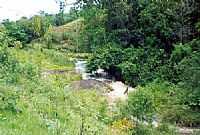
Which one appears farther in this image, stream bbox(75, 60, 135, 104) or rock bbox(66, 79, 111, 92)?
rock bbox(66, 79, 111, 92)

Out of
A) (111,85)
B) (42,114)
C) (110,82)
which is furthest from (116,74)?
(42,114)

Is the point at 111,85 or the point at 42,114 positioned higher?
the point at 42,114

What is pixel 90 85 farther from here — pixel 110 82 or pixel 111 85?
pixel 110 82

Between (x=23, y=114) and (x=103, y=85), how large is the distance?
1992 centimetres

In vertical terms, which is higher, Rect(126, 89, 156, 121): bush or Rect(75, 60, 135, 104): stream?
Rect(126, 89, 156, 121): bush

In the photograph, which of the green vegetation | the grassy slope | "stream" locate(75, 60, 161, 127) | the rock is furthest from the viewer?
the rock

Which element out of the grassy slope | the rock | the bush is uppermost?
the grassy slope

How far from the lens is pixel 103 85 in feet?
100

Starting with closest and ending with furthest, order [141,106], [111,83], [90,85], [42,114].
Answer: [42,114], [141,106], [90,85], [111,83]

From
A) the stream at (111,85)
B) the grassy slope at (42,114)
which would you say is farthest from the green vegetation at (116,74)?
the stream at (111,85)

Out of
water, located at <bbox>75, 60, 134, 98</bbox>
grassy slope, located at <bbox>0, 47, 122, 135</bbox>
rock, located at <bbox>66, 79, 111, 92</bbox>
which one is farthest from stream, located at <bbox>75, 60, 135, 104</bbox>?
grassy slope, located at <bbox>0, 47, 122, 135</bbox>

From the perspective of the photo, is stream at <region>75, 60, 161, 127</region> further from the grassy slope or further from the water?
the grassy slope

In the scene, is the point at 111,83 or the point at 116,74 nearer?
the point at 111,83

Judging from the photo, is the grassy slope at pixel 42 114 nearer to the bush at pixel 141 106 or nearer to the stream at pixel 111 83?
the bush at pixel 141 106
